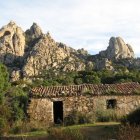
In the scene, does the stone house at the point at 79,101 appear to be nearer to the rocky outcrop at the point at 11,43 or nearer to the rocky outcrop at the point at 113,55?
the rocky outcrop at the point at 113,55

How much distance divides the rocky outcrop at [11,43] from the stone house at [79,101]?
5374cm

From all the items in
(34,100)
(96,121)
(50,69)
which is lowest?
(96,121)

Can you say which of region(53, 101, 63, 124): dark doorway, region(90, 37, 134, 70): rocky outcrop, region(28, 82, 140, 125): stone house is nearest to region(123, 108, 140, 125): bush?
region(28, 82, 140, 125): stone house

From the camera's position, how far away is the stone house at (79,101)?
24.7m

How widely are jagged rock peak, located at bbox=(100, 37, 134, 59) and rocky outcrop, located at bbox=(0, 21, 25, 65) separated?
19.4m

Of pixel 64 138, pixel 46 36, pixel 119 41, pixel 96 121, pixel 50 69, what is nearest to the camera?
pixel 64 138

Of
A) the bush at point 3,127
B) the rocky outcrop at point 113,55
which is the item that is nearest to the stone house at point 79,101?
the bush at point 3,127

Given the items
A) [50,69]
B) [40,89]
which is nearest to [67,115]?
[40,89]

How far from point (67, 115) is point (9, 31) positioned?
75.6 meters

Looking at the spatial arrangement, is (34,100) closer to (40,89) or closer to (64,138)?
(40,89)

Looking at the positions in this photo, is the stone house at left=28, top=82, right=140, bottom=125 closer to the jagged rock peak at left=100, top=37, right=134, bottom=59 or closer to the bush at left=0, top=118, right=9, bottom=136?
the bush at left=0, top=118, right=9, bottom=136

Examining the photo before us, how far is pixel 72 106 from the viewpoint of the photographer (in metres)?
25.0

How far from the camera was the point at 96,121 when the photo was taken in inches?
963

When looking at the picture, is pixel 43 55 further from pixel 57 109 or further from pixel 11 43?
pixel 57 109
